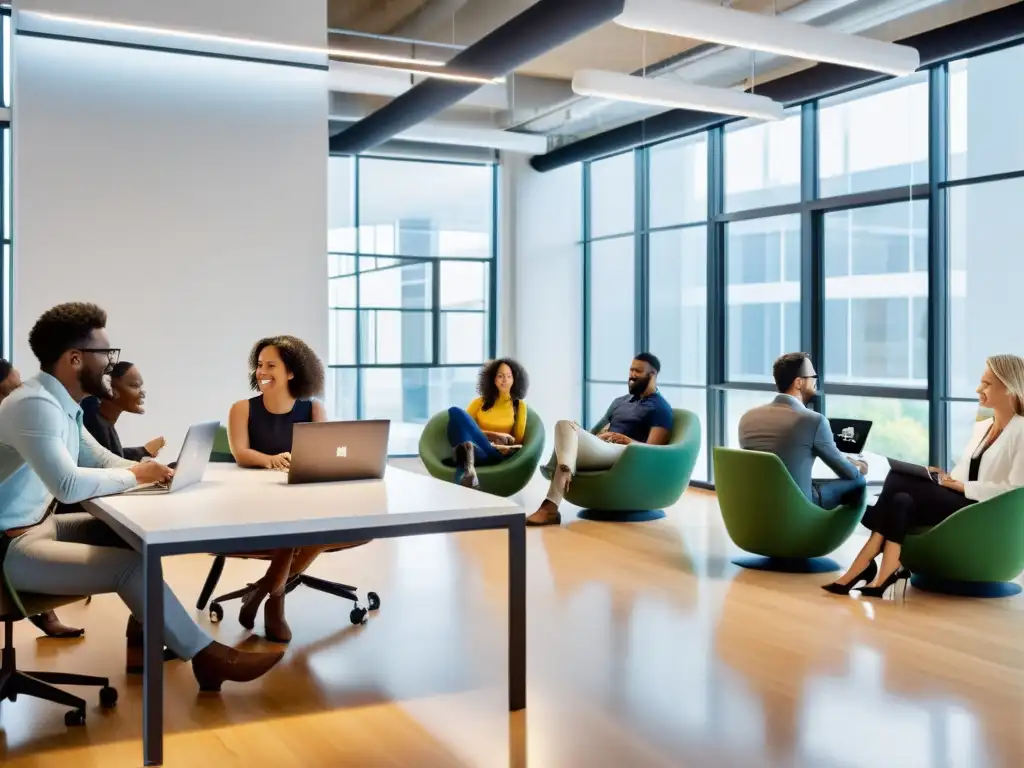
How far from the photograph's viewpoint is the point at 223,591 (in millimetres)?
5348

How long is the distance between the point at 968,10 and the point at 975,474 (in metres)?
3.77

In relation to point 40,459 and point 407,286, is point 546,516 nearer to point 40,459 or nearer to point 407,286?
point 40,459

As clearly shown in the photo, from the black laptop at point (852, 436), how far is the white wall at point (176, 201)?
13.5 ft

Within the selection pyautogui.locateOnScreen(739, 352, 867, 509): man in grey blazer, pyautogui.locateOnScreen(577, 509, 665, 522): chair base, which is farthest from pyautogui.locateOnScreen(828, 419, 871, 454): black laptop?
pyautogui.locateOnScreen(577, 509, 665, 522): chair base

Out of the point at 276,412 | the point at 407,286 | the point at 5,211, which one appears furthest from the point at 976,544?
the point at 5,211

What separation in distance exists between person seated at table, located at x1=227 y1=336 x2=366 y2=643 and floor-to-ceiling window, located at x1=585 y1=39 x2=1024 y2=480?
496 centimetres

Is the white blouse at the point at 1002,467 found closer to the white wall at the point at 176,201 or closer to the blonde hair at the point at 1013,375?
the blonde hair at the point at 1013,375

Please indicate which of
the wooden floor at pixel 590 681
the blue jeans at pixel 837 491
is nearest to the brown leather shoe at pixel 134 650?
the wooden floor at pixel 590 681

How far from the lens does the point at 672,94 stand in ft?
23.9

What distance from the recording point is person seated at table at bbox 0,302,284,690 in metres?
3.26

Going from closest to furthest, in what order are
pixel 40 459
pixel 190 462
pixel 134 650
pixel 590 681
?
pixel 40 459, pixel 190 462, pixel 590 681, pixel 134 650

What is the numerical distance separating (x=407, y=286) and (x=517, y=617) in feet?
27.8

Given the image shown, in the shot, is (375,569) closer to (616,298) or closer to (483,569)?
(483,569)

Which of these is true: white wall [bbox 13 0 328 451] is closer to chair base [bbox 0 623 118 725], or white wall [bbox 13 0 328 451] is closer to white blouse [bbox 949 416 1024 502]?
chair base [bbox 0 623 118 725]
